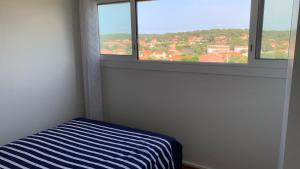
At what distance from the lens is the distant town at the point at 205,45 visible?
6.52 ft

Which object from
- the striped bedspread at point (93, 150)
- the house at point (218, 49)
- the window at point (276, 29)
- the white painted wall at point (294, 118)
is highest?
the window at point (276, 29)

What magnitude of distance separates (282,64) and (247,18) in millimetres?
487

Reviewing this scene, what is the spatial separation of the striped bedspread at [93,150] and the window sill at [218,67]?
0.74 metres

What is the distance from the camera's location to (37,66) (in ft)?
8.25

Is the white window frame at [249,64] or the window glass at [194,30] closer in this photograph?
the white window frame at [249,64]

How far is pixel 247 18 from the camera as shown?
6.75 ft

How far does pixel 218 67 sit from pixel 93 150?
1321 millimetres

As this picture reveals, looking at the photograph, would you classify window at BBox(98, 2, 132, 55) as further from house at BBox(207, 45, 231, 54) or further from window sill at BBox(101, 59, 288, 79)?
house at BBox(207, 45, 231, 54)

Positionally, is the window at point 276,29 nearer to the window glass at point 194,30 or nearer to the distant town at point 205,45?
the distant town at point 205,45

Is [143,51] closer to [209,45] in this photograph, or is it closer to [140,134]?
[209,45]

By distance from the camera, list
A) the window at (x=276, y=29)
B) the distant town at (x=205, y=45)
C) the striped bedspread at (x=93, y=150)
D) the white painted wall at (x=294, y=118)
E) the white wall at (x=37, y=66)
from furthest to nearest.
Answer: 1. the white wall at (x=37, y=66)
2. the distant town at (x=205, y=45)
3. the window at (x=276, y=29)
4. the striped bedspread at (x=93, y=150)
5. the white painted wall at (x=294, y=118)

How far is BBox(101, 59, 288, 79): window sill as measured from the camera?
1.96 meters

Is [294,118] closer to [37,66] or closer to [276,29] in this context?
[276,29]

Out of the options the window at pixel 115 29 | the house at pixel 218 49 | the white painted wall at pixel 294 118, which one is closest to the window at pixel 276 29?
the house at pixel 218 49
